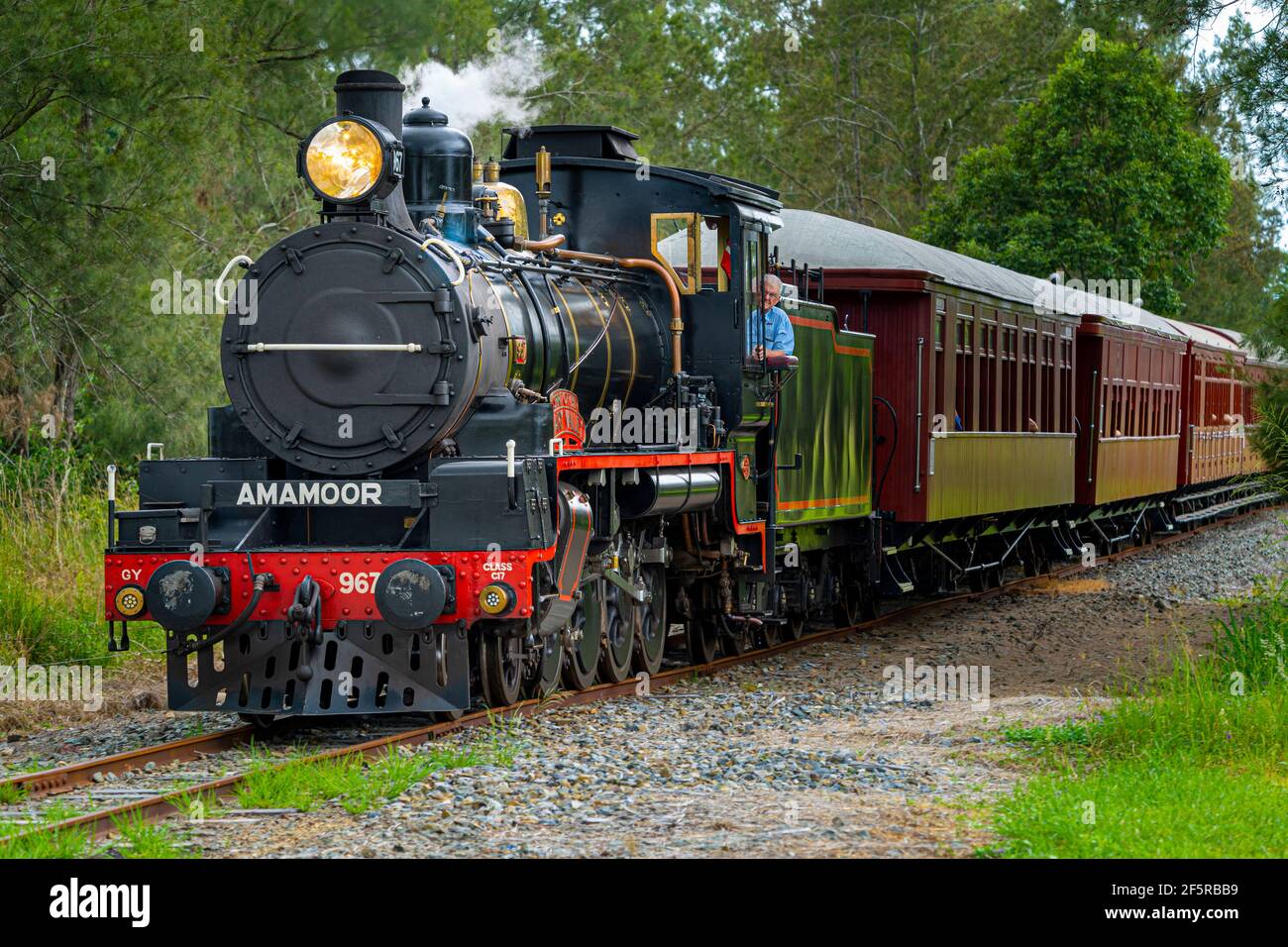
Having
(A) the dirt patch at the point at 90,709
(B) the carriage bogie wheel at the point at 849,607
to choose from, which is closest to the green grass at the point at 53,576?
(A) the dirt patch at the point at 90,709

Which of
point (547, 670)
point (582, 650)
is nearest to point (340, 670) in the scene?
point (547, 670)

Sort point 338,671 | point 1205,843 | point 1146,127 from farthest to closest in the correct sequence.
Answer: point 1146,127
point 338,671
point 1205,843

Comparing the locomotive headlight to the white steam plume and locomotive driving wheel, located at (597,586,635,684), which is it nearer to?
locomotive driving wheel, located at (597,586,635,684)

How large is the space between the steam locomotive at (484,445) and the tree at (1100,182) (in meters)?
19.0

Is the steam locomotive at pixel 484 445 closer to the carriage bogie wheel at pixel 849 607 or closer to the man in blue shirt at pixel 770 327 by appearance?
the man in blue shirt at pixel 770 327

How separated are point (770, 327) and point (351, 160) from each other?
3.88m

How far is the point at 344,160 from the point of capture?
→ 8.52 m

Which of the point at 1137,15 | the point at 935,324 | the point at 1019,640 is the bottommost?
the point at 1019,640

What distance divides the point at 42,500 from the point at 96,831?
7247 millimetres

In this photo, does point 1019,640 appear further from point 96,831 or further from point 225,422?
point 96,831

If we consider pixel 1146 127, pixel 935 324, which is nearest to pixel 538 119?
pixel 1146 127

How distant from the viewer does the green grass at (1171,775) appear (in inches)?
230

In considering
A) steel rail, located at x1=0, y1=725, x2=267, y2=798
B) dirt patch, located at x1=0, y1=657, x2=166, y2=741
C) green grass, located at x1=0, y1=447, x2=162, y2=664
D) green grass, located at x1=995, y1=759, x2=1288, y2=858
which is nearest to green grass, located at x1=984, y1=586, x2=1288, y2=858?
green grass, located at x1=995, y1=759, x2=1288, y2=858

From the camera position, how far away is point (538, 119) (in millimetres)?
31500
